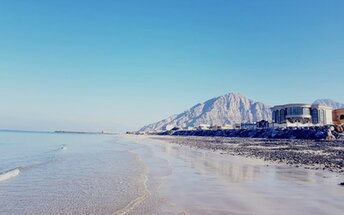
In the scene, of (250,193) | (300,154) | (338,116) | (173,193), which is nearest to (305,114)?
(338,116)

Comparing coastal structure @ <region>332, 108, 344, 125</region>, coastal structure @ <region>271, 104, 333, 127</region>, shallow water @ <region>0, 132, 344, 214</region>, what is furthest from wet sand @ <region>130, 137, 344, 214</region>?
coastal structure @ <region>332, 108, 344, 125</region>

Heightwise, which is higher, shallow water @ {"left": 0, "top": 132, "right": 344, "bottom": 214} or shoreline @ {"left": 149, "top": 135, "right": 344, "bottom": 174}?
shoreline @ {"left": 149, "top": 135, "right": 344, "bottom": 174}

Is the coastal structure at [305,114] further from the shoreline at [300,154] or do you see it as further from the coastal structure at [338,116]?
the shoreline at [300,154]

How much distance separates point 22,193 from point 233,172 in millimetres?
11632

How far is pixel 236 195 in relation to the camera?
464 inches

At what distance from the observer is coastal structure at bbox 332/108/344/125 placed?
104875mm

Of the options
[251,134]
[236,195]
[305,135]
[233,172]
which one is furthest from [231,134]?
[236,195]

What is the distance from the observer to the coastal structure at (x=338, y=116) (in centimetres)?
10488

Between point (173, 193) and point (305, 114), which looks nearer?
point (173, 193)

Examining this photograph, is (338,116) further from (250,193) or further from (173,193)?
(173,193)

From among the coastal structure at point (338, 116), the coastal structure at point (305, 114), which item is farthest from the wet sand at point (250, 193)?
the coastal structure at point (338, 116)

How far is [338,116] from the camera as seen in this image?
108 meters

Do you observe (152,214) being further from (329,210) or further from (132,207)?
(329,210)

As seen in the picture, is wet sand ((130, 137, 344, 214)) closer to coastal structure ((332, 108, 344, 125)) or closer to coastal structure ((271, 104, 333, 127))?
coastal structure ((271, 104, 333, 127))
